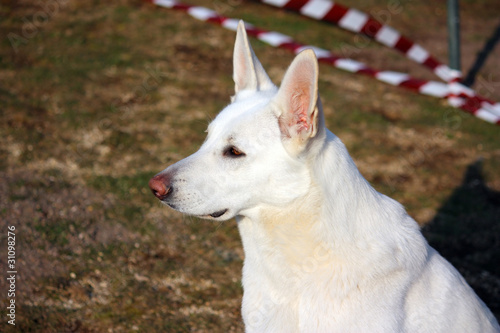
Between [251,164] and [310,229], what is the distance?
50 centimetres

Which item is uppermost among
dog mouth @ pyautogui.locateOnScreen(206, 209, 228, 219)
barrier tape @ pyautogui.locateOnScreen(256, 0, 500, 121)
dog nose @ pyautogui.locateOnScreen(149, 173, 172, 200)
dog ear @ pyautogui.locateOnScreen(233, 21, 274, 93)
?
dog ear @ pyautogui.locateOnScreen(233, 21, 274, 93)

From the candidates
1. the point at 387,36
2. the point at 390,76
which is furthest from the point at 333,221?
the point at 387,36

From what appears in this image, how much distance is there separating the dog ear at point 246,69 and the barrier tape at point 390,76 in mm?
5146

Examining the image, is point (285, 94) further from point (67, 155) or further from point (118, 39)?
point (118, 39)

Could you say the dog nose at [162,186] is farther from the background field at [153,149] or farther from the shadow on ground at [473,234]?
the shadow on ground at [473,234]

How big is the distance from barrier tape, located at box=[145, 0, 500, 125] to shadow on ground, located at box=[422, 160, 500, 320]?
1.71 metres

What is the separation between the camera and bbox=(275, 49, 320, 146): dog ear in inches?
107

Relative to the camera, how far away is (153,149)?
21.3ft

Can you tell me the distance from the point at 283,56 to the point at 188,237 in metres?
4.68

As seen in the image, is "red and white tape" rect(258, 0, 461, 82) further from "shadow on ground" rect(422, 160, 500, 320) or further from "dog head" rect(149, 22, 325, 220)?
"dog head" rect(149, 22, 325, 220)

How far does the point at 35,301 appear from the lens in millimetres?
4191

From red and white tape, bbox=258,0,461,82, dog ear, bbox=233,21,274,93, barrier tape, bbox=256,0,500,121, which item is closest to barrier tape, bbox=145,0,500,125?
barrier tape, bbox=256,0,500,121

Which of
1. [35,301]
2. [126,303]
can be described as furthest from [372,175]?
[35,301]

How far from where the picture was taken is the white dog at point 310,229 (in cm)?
290
